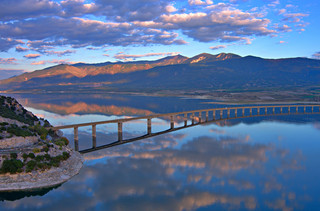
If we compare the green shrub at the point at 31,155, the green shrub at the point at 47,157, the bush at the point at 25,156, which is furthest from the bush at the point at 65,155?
the bush at the point at 25,156

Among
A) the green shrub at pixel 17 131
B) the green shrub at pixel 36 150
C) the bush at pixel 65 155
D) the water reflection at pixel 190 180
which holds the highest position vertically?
the green shrub at pixel 17 131

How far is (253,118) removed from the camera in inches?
3807

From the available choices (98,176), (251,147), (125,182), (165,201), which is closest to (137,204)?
(165,201)

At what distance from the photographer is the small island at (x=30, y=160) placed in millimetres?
32406

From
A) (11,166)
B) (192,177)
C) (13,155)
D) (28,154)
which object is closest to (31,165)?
(11,166)

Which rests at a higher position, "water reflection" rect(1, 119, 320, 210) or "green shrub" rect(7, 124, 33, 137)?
"green shrub" rect(7, 124, 33, 137)

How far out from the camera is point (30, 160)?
3438 centimetres

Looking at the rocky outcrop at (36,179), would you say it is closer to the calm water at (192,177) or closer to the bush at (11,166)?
the bush at (11,166)

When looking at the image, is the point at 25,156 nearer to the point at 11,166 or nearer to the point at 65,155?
the point at 11,166

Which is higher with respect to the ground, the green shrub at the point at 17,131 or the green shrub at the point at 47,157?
the green shrub at the point at 17,131

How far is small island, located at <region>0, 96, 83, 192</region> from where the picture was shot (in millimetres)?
32406

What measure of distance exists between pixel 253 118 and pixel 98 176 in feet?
231

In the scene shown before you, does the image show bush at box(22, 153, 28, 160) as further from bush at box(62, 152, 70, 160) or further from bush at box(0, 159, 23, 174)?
bush at box(62, 152, 70, 160)

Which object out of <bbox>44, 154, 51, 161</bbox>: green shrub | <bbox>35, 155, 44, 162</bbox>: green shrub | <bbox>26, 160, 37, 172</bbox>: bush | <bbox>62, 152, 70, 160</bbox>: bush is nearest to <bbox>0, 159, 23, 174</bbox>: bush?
<bbox>26, 160, 37, 172</bbox>: bush
